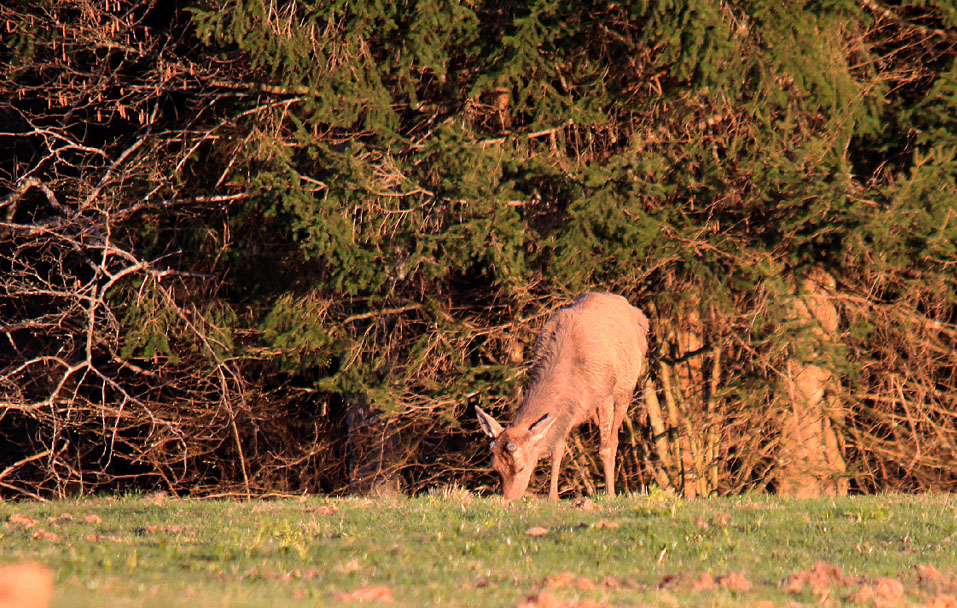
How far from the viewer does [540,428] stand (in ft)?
39.6

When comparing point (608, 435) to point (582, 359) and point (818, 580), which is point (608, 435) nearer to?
point (582, 359)

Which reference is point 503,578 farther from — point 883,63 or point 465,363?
point 883,63

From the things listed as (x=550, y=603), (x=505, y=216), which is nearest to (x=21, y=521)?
(x=550, y=603)

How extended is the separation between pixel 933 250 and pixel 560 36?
5.31 meters

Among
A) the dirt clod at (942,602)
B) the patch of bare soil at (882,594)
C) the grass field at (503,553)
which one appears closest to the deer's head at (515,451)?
the grass field at (503,553)

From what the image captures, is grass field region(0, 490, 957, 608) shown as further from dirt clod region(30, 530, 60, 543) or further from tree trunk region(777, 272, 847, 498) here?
tree trunk region(777, 272, 847, 498)

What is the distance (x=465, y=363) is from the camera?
53.6ft

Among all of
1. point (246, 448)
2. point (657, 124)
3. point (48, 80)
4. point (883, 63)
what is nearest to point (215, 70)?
point (48, 80)

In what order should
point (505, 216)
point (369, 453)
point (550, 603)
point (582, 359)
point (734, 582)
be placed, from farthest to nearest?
point (369, 453) → point (505, 216) → point (582, 359) → point (734, 582) → point (550, 603)

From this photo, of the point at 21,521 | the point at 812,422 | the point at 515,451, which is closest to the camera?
the point at 21,521

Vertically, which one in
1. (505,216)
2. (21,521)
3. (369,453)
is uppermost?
(505,216)

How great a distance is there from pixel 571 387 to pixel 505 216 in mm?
2572

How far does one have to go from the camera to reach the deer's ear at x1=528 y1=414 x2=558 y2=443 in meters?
12.0

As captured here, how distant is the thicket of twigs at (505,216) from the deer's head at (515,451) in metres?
2.75
